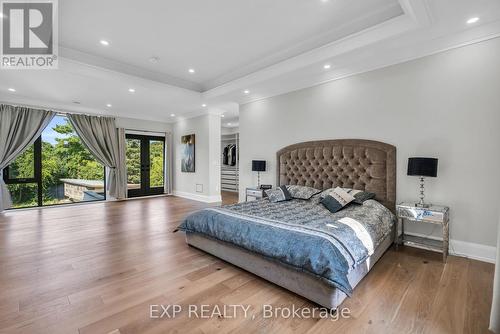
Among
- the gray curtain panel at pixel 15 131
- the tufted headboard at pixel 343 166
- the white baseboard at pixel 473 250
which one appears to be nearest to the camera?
the white baseboard at pixel 473 250

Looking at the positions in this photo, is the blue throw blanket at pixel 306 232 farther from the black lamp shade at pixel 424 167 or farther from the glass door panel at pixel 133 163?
the glass door panel at pixel 133 163

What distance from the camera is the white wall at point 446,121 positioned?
108 inches

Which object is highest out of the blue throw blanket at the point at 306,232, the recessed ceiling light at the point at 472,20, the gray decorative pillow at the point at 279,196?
the recessed ceiling light at the point at 472,20

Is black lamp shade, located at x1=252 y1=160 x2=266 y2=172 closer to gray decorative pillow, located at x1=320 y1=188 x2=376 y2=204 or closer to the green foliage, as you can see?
gray decorative pillow, located at x1=320 y1=188 x2=376 y2=204

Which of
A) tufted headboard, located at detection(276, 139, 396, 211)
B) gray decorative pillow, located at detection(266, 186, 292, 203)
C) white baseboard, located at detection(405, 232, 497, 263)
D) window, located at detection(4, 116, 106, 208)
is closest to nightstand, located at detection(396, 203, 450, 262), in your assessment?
white baseboard, located at detection(405, 232, 497, 263)

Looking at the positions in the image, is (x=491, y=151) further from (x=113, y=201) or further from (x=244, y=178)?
(x=113, y=201)

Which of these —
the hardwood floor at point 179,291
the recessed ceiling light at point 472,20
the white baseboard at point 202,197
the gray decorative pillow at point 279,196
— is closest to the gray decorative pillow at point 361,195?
the hardwood floor at point 179,291

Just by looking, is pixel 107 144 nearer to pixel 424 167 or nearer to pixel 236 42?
pixel 236 42

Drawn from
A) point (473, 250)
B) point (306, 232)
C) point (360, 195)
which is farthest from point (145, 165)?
point (473, 250)

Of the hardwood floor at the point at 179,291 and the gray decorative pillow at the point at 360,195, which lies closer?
the hardwood floor at the point at 179,291

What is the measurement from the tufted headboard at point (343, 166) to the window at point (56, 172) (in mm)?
5498

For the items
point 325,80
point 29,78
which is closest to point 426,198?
point 325,80

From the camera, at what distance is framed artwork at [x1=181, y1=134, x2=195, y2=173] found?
729 cm

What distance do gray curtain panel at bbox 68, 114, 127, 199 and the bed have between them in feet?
15.7
